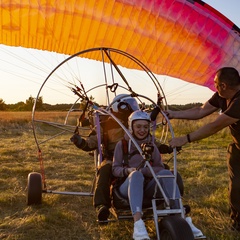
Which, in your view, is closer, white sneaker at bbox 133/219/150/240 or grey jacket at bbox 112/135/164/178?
white sneaker at bbox 133/219/150/240

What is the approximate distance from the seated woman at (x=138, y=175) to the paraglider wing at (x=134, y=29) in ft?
9.01

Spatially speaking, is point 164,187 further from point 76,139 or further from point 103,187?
point 76,139

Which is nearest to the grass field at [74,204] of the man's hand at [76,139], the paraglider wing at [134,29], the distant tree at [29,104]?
the man's hand at [76,139]

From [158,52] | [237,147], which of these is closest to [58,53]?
[158,52]

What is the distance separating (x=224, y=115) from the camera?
407 centimetres

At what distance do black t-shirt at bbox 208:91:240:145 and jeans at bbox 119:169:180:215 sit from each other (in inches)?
34.5

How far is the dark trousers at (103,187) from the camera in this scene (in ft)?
13.6

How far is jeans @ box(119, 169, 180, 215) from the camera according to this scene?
372 centimetres

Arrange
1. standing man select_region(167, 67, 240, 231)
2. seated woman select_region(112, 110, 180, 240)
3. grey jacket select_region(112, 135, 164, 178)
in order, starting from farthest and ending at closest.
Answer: grey jacket select_region(112, 135, 164, 178) → standing man select_region(167, 67, 240, 231) → seated woman select_region(112, 110, 180, 240)

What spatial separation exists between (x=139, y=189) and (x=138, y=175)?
140 mm

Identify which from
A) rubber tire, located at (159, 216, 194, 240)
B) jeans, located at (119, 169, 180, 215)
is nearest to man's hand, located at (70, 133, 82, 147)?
jeans, located at (119, 169, 180, 215)

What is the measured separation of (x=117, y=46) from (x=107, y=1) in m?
0.85

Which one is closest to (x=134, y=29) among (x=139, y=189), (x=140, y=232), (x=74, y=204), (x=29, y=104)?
(x=74, y=204)

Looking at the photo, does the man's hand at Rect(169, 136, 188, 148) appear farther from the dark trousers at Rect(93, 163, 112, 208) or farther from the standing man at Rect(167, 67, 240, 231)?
the dark trousers at Rect(93, 163, 112, 208)
